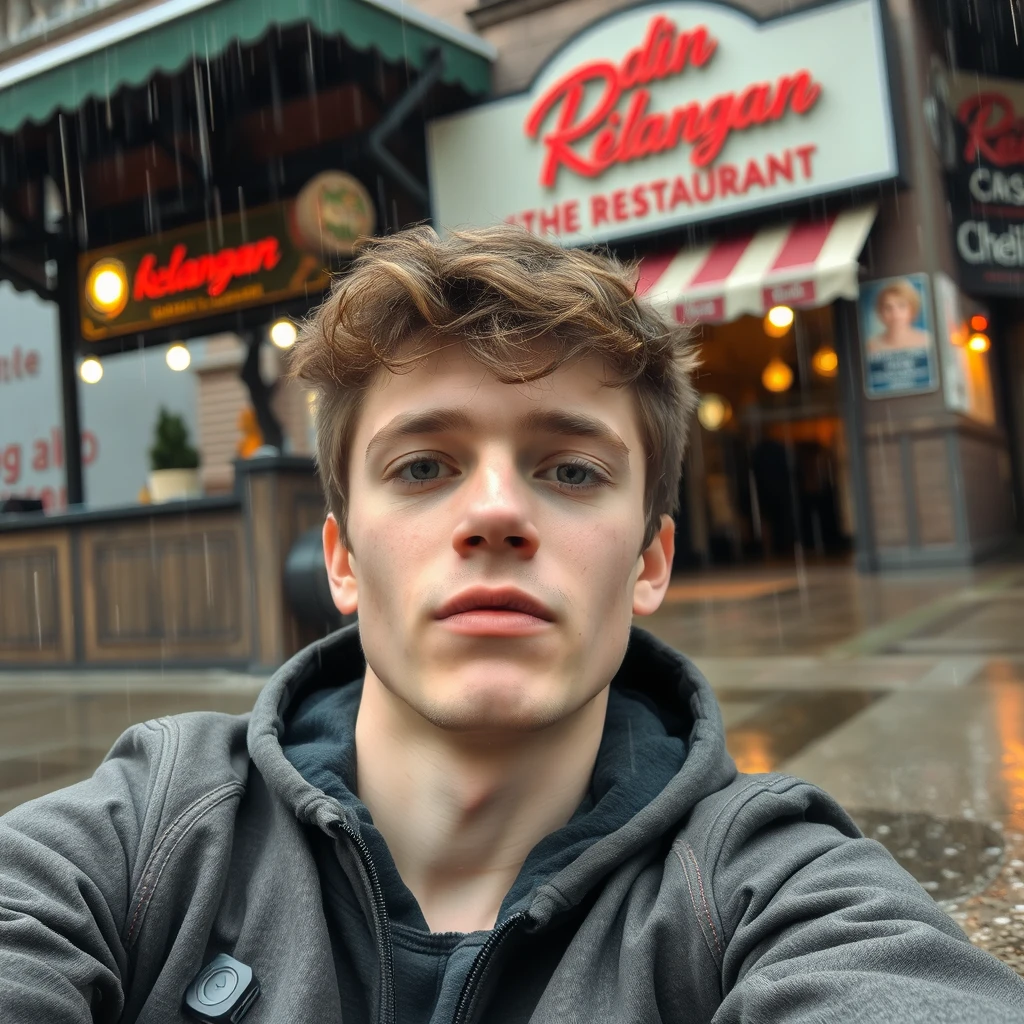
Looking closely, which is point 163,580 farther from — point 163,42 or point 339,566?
point 339,566

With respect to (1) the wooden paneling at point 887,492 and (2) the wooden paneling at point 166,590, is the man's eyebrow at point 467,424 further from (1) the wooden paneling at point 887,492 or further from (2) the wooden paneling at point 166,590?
(1) the wooden paneling at point 887,492

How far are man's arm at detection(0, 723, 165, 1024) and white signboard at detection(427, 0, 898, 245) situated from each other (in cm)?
971

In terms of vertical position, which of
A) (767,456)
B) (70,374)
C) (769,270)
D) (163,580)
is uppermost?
(769,270)

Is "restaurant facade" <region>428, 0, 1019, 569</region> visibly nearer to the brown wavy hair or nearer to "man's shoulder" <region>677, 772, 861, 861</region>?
the brown wavy hair

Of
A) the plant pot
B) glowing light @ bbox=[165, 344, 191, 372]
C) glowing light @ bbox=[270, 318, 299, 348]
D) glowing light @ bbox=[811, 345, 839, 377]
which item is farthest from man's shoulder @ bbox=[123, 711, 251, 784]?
glowing light @ bbox=[811, 345, 839, 377]

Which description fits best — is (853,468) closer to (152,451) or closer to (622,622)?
(152,451)

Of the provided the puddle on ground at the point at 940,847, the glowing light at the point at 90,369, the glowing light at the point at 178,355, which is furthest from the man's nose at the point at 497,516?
the glowing light at the point at 90,369

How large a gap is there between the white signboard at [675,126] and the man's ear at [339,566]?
9183mm

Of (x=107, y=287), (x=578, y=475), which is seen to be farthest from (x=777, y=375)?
(x=578, y=475)

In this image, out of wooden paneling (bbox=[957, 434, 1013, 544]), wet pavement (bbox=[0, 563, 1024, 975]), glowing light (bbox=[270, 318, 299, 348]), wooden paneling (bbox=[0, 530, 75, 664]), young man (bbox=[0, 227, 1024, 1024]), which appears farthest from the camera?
glowing light (bbox=[270, 318, 299, 348])

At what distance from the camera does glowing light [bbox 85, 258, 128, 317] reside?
11414 mm

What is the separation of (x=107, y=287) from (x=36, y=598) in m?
4.94

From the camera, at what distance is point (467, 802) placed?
1428mm

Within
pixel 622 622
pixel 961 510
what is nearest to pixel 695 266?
pixel 961 510
